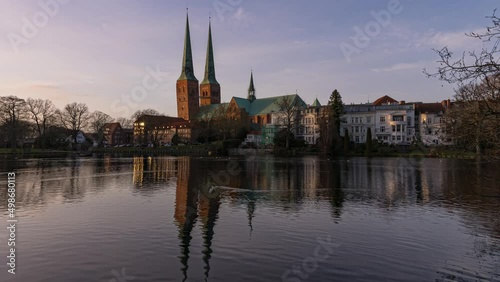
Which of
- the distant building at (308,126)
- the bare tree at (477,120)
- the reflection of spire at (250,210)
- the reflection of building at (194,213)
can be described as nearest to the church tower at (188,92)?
the distant building at (308,126)

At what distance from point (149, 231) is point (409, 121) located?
93.3 meters

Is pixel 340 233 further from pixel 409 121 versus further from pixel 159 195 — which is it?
pixel 409 121

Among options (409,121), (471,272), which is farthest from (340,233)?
(409,121)

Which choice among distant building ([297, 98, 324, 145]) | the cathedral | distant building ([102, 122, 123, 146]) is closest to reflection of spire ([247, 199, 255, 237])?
distant building ([297, 98, 324, 145])

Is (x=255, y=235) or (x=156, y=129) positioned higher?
(x=156, y=129)

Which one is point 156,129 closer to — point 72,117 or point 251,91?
point 72,117

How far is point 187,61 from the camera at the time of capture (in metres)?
159

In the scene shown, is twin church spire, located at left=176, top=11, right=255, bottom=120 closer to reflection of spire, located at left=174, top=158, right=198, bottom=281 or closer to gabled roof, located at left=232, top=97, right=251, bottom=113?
gabled roof, located at left=232, top=97, right=251, bottom=113

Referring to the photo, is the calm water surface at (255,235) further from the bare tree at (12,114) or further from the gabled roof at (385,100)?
the gabled roof at (385,100)

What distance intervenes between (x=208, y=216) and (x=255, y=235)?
13.5 feet

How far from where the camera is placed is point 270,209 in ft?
67.7

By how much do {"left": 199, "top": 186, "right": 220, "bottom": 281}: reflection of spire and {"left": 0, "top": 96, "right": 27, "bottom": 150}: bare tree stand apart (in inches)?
2959

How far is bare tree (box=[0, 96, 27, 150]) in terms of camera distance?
85.7 meters

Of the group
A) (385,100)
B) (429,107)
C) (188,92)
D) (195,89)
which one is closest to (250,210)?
(429,107)
